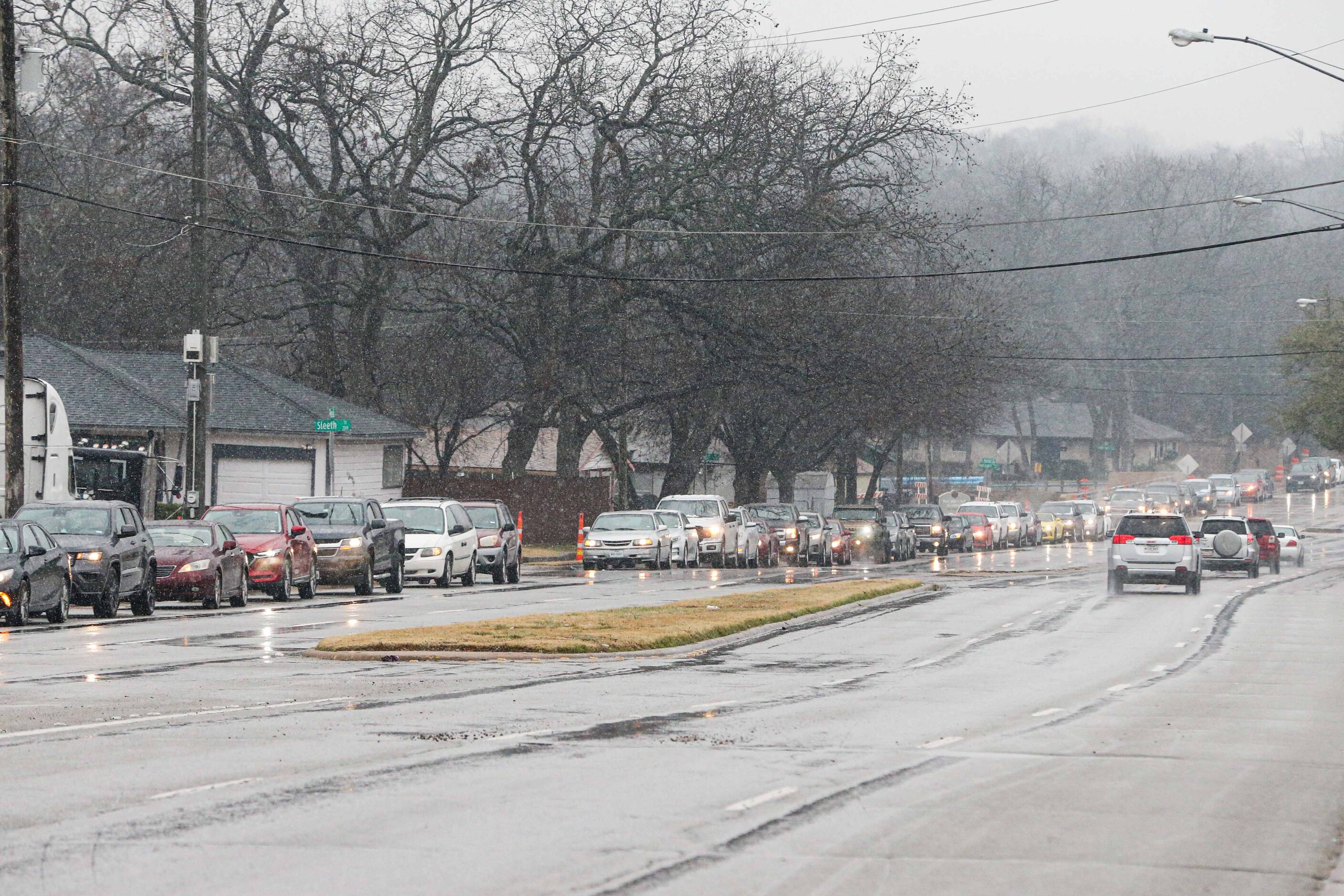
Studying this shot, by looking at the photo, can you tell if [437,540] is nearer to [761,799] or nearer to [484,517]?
[484,517]

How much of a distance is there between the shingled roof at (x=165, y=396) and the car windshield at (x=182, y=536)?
1447 centimetres

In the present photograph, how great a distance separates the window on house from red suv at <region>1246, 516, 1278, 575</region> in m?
25.6

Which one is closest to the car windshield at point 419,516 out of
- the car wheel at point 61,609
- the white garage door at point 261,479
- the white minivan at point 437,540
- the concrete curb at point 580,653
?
the white minivan at point 437,540

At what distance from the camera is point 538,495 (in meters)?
59.8

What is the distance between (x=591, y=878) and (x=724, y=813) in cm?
183

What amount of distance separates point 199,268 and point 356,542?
7.36 m

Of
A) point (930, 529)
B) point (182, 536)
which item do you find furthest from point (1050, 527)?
point (182, 536)

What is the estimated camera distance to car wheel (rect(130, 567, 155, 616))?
26.9 m

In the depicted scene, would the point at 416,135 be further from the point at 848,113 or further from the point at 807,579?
the point at 807,579

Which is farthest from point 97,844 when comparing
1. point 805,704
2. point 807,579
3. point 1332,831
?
point 807,579

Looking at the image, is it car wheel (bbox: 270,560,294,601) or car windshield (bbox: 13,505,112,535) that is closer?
car windshield (bbox: 13,505,112,535)

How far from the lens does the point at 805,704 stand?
15.5m

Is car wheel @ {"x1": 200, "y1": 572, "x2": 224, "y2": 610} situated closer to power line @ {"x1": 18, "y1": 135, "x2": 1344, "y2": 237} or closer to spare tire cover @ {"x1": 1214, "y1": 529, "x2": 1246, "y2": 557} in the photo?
power line @ {"x1": 18, "y1": 135, "x2": 1344, "y2": 237}

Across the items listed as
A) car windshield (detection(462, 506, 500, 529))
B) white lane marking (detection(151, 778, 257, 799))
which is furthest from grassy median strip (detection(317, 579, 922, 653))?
white lane marking (detection(151, 778, 257, 799))
